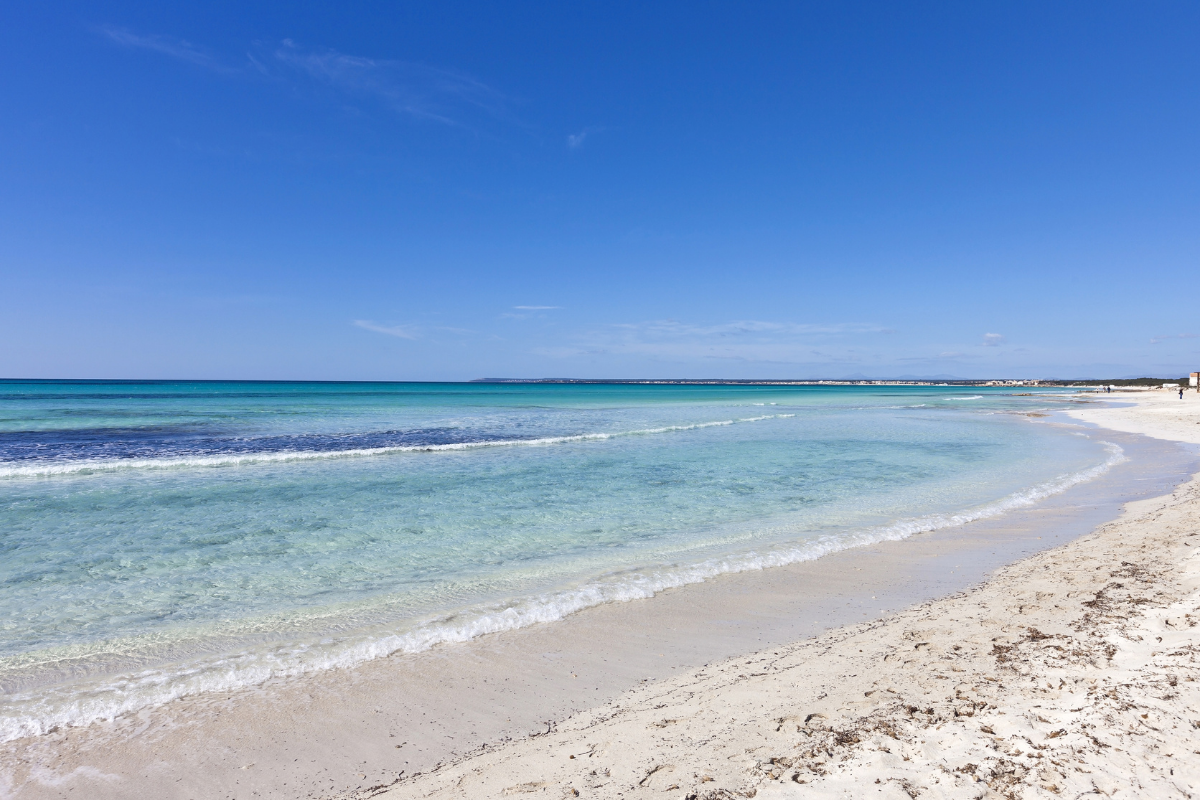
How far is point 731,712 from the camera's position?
401 cm

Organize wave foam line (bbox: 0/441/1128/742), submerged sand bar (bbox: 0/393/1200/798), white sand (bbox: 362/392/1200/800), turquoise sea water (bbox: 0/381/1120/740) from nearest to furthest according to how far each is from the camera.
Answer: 1. white sand (bbox: 362/392/1200/800)
2. submerged sand bar (bbox: 0/393/1200/798)
3. wave foam line (bbox: 0/441/1128/742)
4. turquoise sea water (bbox: 0/381/1120/740)

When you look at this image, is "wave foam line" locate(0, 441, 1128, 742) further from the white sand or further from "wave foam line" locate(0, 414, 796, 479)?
"wave foam line" locate(0, 414, 796, 479)

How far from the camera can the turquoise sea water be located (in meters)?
5.57

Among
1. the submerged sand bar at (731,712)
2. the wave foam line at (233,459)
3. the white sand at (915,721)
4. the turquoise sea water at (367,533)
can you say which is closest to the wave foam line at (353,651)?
the turquoise sea water at (367,533)

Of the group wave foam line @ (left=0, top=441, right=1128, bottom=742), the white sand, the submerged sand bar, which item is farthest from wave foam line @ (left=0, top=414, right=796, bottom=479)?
the white sand

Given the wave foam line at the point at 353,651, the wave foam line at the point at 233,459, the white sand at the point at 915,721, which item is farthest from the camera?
the wave foam line at the point at 233,459

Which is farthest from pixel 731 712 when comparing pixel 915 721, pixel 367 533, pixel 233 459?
pixel 233 459

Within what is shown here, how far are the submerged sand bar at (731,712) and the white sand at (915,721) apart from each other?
0.02 meters

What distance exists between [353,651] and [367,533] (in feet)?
15.1

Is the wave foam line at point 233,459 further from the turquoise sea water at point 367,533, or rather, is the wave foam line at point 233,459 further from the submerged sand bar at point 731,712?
the submerged sand bar at point 731,712

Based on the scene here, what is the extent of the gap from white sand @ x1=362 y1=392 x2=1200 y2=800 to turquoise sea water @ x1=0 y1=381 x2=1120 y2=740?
7.88 feet

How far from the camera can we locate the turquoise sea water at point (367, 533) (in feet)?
18.3

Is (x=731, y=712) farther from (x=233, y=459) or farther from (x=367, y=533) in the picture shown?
(x=233, y=459)

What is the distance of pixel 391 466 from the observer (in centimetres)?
1706
